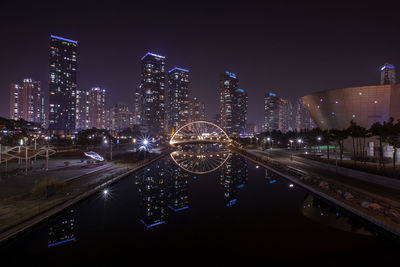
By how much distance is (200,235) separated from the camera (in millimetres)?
13234

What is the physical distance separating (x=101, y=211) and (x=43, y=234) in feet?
14.6

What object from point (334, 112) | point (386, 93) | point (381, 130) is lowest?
point (381, 130)

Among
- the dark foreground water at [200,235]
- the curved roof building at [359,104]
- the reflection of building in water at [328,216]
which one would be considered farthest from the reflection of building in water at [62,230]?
the curved roof building at [359,104]

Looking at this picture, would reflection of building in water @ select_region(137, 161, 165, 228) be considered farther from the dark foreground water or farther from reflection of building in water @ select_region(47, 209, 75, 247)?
reflection of building in water @ select_region(47, 209, 75, 247)

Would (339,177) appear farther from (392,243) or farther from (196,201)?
(196,201)

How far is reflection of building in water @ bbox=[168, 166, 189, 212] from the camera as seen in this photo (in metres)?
18.9

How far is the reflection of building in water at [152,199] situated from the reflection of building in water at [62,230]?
15.6ft

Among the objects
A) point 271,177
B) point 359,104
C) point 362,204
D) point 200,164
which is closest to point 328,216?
point 362,204

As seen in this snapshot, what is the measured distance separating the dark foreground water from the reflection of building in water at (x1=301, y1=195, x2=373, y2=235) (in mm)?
61

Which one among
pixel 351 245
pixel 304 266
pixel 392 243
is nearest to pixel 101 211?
pixel 304 266

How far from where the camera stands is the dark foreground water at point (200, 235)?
35.1 ft

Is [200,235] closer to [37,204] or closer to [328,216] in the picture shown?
[328,216]

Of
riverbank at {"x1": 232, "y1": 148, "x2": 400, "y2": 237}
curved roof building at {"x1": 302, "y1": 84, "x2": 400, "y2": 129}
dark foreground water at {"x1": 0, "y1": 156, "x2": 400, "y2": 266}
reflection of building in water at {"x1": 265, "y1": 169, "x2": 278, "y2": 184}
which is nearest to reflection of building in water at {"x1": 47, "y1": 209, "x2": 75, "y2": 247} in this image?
dark foreground water at {"x1": 0, "y1": 156, "x2": 400, "y2": 266}

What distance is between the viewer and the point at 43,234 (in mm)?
12531
